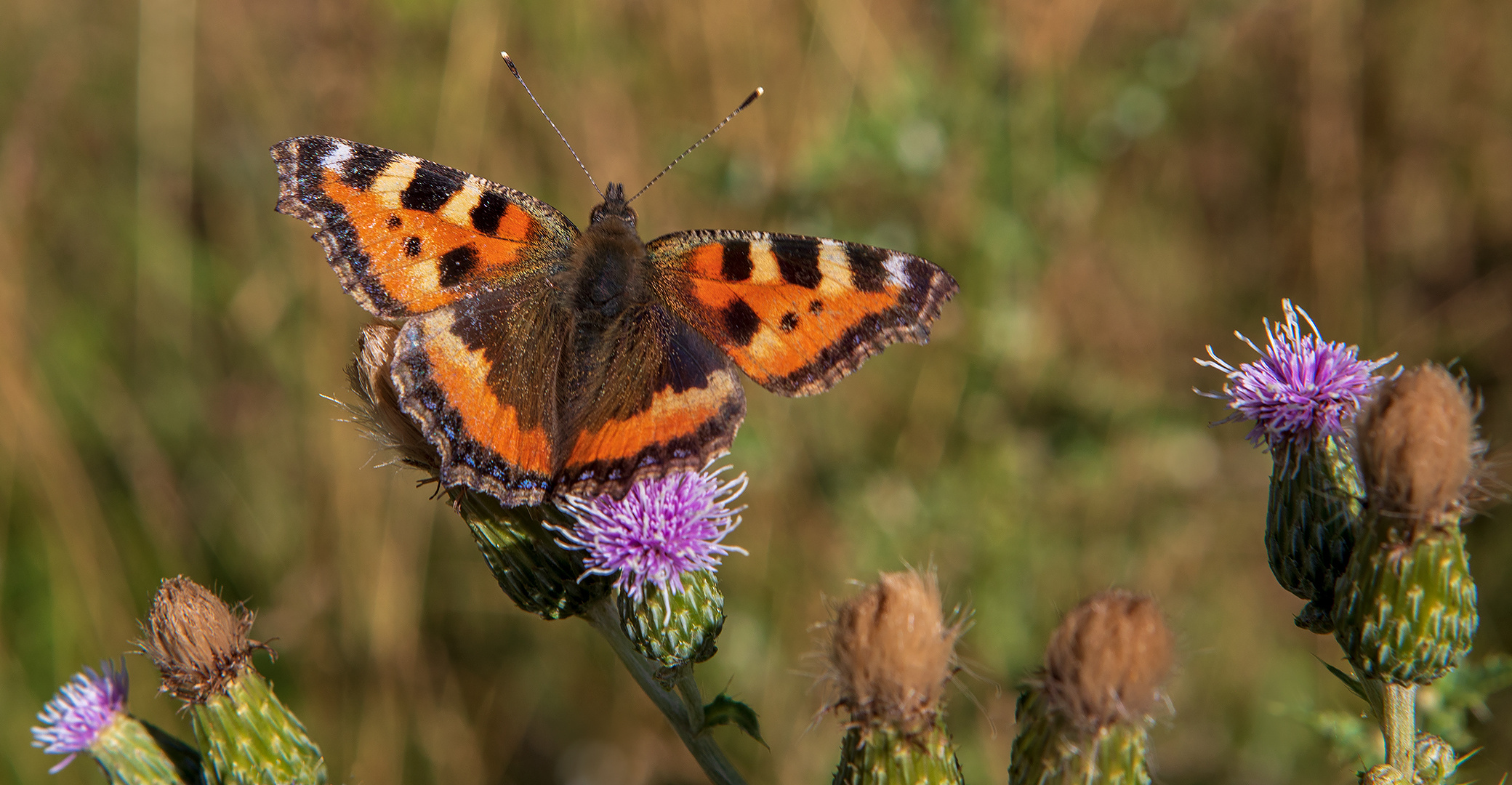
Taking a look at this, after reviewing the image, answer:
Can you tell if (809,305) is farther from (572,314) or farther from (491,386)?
(491,386)

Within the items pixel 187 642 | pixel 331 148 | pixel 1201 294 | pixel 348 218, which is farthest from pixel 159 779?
pixel 1201 294

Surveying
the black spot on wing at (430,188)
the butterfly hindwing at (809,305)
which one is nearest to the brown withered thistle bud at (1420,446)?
the butterfly hindwing at (809,305)

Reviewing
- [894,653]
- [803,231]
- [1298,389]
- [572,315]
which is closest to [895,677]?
[894,653]

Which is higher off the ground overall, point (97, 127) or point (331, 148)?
point (97, 127)

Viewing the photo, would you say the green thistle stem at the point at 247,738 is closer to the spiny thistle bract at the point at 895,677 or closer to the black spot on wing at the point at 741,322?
the spiny thistle bract at the point at 895,677

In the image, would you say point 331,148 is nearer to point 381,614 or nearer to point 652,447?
point 652,447
